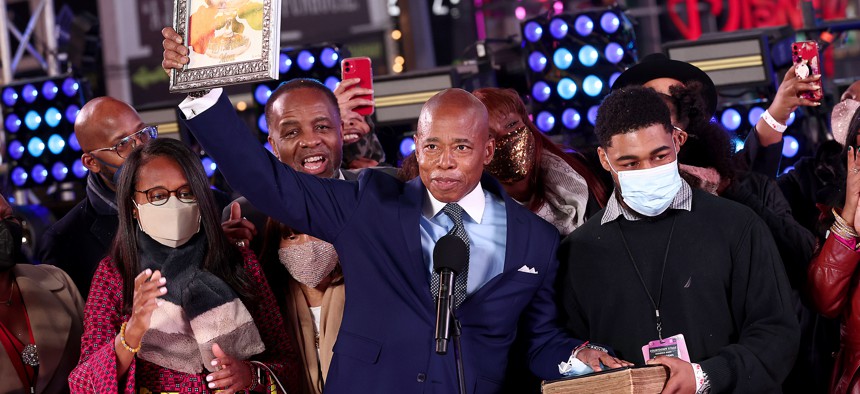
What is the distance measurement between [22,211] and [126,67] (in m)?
4.52

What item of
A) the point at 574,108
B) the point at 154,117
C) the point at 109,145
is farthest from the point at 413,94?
the point at 109,145

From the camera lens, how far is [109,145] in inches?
210

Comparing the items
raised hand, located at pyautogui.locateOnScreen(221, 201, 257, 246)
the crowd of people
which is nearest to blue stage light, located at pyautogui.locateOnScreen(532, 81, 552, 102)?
the crowd of people

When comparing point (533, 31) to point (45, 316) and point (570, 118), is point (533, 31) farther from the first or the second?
point (45, 316)

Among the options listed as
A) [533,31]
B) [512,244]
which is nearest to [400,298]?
[512,244]

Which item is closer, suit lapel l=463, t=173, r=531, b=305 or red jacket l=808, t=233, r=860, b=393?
suit lapel l=463, t=173, r=531, b=305

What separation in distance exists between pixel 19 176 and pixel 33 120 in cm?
45

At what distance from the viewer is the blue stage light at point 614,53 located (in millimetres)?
7395

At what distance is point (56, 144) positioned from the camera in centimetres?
845

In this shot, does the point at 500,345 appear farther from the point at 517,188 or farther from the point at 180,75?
the point at 180,75

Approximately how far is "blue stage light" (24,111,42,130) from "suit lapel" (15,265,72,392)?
402 centimetres

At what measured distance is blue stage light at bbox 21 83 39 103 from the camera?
852 cm

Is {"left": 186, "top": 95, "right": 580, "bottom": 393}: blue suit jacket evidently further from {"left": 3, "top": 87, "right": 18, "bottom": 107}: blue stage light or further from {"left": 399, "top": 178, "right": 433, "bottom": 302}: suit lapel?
{"left": 3, "top": 87, "right": 18, "bottom": 107}: blue stage light

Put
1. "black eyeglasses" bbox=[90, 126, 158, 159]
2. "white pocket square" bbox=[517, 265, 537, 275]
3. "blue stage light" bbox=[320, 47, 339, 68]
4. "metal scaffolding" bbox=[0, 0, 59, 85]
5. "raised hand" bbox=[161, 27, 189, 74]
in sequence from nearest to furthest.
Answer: "raised hand" bbox=[161, 27, 189, 74], "white pocket square" bbox=[517, 265, 537, 275], "black eyeglasses" bbox=[90, 126, 158, 159], "blue stage light" bbox=[320, 47, 339, 68], "metal scaffolding" bbox=[0, 0, 59, 85]
